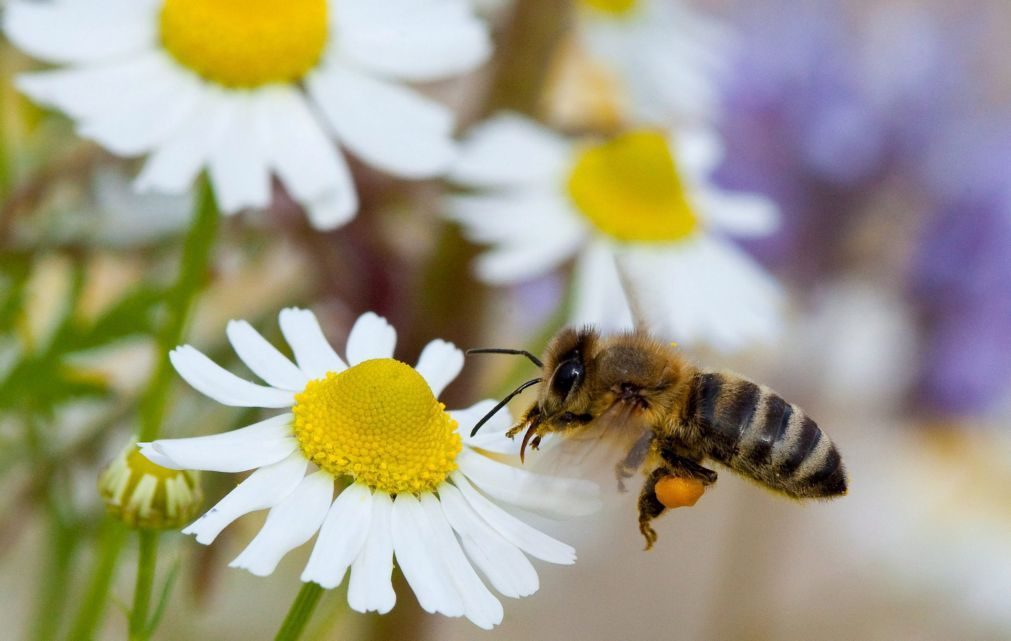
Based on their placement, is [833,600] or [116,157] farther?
[833,600]

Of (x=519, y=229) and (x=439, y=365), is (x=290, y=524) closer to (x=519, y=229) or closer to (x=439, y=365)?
(x=439, y=365)

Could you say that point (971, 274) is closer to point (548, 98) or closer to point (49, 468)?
point (548, 98)

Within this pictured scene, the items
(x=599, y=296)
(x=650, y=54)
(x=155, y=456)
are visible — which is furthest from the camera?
(x=650, y=54)

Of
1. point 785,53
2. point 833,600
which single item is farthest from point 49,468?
point 833,600

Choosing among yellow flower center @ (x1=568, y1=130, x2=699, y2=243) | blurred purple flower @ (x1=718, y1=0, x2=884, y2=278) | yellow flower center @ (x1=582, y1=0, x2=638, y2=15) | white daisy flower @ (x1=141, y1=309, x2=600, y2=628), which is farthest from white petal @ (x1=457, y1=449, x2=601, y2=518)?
→ blurred purple flower @ (x1=718, y1=0, x2=884, y2=278)

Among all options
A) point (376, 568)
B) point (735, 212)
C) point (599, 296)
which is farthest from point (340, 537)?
point (735, 212)

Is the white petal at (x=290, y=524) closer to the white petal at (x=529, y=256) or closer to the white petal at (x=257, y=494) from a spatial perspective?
the white petal at (x=257, y=494)
